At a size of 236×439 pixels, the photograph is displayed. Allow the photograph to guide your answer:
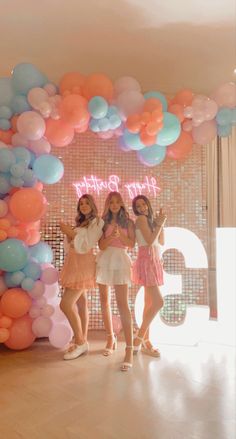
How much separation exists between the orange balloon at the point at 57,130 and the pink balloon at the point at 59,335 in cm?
161

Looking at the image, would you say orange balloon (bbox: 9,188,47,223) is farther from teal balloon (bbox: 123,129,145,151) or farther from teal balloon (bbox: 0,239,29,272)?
teal balloon (bbox: 123,129,145,151)

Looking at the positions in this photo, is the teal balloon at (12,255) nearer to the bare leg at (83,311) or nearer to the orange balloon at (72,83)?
the bare leg at (83,311)

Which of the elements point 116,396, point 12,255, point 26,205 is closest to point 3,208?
point 26,205

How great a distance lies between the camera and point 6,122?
3068 mm

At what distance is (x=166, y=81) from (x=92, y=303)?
8.77 feet

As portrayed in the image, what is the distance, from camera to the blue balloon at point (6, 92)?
9.95 ft

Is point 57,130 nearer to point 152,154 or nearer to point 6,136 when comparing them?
point 6,136

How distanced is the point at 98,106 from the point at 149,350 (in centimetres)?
210

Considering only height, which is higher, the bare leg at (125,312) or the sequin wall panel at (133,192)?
the sequin wall panel at (133,192)

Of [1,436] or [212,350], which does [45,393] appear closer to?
[1,436]

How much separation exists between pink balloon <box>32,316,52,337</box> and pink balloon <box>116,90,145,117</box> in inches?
75.1

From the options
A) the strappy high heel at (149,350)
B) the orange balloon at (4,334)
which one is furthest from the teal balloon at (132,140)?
the orange balloon at (4,334)

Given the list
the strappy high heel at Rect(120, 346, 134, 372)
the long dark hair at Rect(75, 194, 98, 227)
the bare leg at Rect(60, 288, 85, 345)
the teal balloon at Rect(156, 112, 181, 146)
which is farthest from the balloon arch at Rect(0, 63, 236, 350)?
the strappy high heel at Rect(120, 346, 134, 372)

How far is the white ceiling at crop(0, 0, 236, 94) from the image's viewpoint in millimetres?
2945
